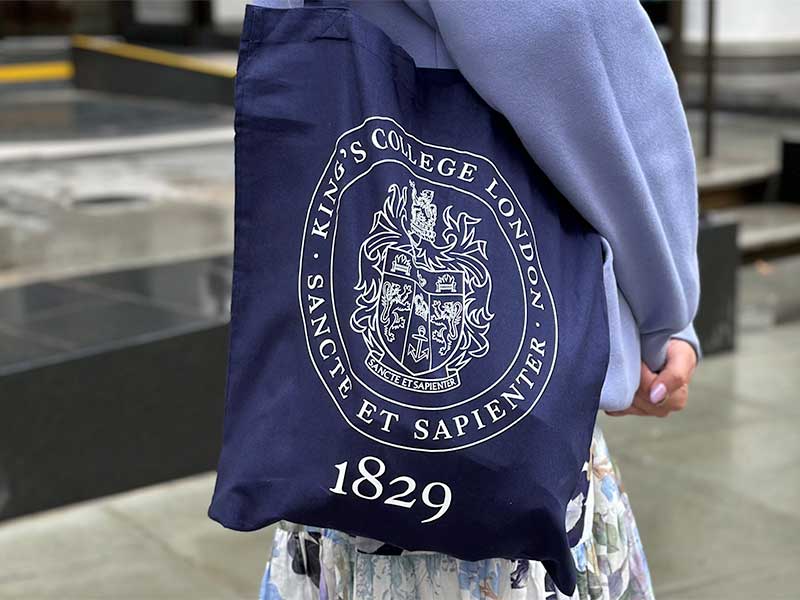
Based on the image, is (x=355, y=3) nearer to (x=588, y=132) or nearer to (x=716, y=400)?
(x=588, y=132)

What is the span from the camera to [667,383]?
75.9 inches

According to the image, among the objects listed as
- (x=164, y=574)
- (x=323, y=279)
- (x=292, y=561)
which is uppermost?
(x=323, y=279)

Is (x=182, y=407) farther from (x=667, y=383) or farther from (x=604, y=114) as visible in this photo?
(x=604, y=114)

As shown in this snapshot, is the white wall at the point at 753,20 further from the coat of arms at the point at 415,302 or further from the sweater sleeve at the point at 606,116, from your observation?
Result: the coat of arms at the point at 415,302

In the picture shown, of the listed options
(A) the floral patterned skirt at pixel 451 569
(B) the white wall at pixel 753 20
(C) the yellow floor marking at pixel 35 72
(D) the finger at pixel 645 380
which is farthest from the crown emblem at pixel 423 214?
(C) the yellow floor marking at pixel 35 72

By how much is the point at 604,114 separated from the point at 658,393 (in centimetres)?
46

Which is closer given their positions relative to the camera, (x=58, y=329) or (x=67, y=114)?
(x=58, y=329)

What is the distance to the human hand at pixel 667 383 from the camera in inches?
75.8

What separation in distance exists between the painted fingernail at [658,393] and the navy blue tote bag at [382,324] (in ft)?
1.27

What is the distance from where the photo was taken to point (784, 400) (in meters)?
5.59

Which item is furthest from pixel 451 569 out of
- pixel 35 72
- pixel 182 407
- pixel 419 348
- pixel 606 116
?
pixel 35 72

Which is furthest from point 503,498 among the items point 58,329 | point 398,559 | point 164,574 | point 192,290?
point 192,290

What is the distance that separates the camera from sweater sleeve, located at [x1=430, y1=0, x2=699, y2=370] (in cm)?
158

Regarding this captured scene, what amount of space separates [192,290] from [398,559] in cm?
387
